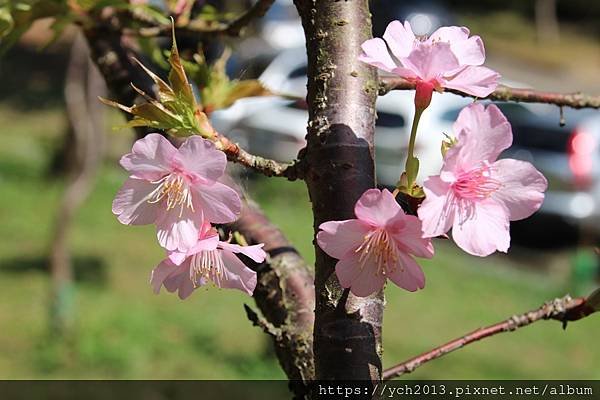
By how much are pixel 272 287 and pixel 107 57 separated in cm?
42

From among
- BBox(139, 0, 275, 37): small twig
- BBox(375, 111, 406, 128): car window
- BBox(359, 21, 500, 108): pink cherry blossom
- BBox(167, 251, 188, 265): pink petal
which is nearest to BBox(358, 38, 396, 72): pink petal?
BBox(359, 21, 500, 108): pink cherry blossom

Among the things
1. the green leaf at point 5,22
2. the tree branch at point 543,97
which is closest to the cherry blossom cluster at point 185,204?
the tree branch at point 543,97

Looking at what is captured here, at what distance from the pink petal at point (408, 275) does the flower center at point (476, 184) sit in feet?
0.24

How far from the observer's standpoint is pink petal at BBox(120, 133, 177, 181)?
76cm

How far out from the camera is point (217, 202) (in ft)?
2.49

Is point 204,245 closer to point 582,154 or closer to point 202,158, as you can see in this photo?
point 202,158

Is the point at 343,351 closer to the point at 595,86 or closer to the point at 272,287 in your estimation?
the point at 272,287

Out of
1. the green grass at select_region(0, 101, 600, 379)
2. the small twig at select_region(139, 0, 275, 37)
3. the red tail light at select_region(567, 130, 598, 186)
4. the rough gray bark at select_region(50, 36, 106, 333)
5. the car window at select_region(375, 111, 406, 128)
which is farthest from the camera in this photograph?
the red tail light at select_region(567, 130, 598, 186)

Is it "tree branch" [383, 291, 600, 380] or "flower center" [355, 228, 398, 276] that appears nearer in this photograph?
"flower center" [355, 228, 398, 276]

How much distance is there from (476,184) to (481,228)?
1.3 inches

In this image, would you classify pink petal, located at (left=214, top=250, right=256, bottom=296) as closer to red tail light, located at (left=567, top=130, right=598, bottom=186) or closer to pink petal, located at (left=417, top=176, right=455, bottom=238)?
pink petal, located at (left=417, top=176, right=455, bottom=238)

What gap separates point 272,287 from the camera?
3.37 feet

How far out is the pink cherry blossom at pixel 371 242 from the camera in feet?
2.31

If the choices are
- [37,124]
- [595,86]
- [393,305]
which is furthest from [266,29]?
[393,305]
